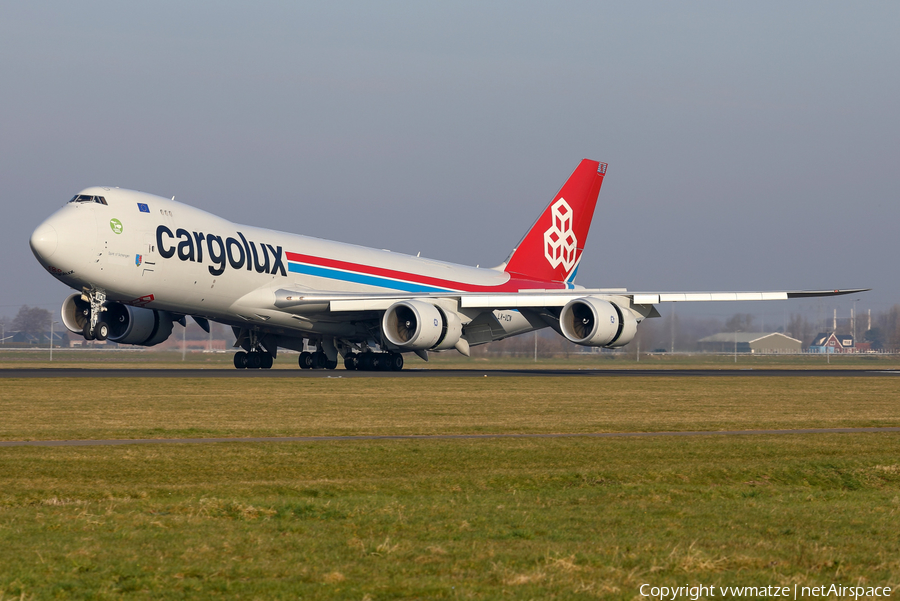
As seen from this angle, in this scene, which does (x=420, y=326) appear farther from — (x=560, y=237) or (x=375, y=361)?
(x=560, y=237)

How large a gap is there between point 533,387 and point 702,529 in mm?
23389

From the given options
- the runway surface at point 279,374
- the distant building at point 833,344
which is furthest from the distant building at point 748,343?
the runway surface at point 279,374

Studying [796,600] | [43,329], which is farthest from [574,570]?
[43,329]

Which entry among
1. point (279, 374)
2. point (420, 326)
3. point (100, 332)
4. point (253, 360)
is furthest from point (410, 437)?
point (253, 360)

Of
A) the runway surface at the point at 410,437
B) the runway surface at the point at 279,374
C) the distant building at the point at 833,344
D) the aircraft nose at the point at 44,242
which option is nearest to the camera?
the runway surface at the point at 410,437

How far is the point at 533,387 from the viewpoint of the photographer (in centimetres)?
3397

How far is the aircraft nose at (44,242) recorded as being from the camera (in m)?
34.9

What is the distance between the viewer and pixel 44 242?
3494 centimetres

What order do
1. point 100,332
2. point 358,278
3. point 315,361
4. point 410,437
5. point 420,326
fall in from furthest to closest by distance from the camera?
point 315,361
point 358,278
point 420,326
point 100,332
point 410,437

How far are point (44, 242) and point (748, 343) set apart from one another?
7478 centimetres

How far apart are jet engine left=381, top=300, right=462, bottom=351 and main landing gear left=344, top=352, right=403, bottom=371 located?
12.2 ft

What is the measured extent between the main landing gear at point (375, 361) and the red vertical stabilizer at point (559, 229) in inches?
507

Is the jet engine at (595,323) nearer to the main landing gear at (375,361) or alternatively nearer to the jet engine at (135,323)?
the main landing gear at (375,361)

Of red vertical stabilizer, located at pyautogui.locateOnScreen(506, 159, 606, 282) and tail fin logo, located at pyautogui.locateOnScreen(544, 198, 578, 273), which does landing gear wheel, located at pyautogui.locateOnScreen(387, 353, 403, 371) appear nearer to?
A: red vertical stabilizer, located at pyautogui.locateOnScreen(506, 159, 606, 282)
